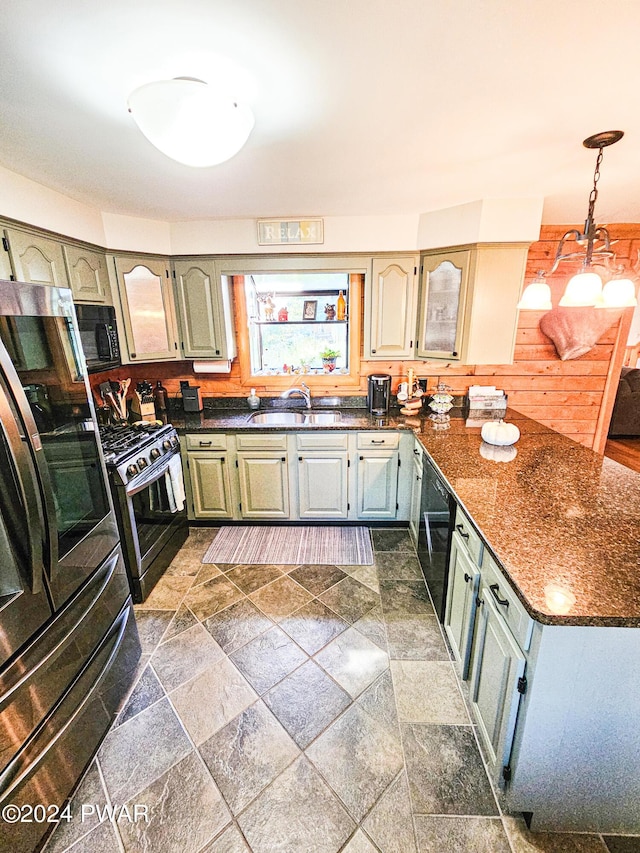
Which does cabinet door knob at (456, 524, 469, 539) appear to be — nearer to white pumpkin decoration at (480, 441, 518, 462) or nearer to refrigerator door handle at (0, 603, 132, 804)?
white pumpkin decoration at (480, 441, 518, 462)

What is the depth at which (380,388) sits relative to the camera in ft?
9.83

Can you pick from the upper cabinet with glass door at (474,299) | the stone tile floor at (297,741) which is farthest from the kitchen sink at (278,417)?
the stone tile floor at (297,741)

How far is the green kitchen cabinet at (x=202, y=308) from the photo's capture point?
2.89 m

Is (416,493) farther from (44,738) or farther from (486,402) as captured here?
(44,738)

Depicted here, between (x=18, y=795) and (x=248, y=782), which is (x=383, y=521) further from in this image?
(x=18, y=795)

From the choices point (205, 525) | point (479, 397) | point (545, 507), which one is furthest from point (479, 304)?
point (205, 525)

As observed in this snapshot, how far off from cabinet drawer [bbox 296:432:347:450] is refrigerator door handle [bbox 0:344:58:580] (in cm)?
180

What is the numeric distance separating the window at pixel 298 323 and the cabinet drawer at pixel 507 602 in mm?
2283

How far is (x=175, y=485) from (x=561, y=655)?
7.70 ft

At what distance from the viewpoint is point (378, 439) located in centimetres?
281

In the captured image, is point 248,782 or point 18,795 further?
point 248,782

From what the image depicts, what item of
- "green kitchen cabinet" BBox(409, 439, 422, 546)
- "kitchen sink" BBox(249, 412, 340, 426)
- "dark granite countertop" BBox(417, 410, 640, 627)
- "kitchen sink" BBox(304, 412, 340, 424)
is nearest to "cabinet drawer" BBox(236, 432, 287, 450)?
"kitchen sink" BBox(249, 412, 340, 426)

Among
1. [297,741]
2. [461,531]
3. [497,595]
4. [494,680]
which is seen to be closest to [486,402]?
[461,531]

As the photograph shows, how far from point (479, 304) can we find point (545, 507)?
1.60 metres
